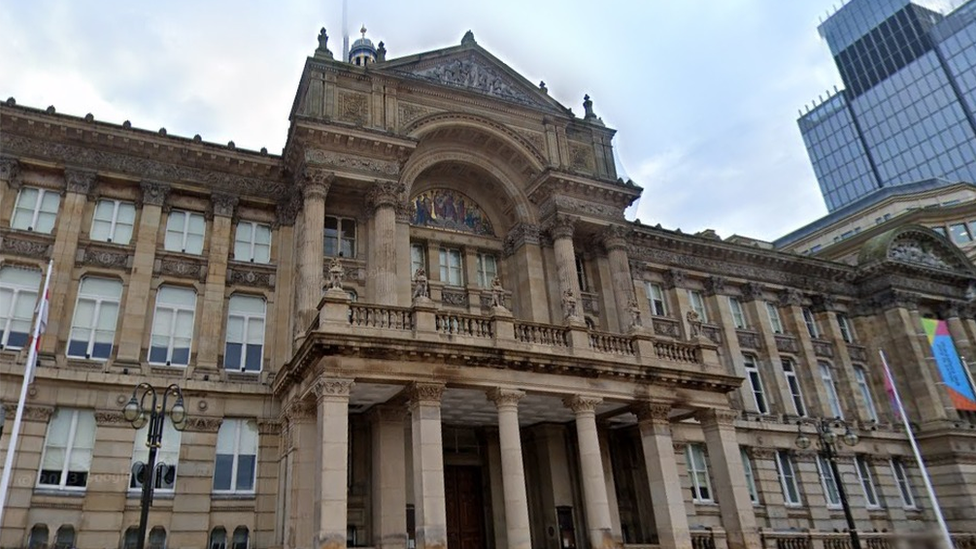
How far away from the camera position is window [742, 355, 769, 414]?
30.8 meters

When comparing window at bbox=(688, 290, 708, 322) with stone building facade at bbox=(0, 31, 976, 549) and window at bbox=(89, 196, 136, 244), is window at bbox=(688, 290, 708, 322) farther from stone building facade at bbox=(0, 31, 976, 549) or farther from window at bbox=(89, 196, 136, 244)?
window at bbox=(89, 196, 136, 244)

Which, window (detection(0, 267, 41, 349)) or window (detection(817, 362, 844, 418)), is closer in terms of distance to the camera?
window (detection(0, 267, 41, 349))

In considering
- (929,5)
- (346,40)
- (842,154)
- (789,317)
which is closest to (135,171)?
(346,40)

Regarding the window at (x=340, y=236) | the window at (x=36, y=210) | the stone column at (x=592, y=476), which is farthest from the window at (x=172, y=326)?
the stone column at (x=592, y=476)

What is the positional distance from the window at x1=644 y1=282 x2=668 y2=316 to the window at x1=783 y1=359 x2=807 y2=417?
697 centimetres

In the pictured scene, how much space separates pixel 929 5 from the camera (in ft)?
345

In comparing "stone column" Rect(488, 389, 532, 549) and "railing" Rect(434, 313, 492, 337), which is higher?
"railing" Rect(434, 313, 492, 337)

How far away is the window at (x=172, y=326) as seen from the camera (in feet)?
68.7

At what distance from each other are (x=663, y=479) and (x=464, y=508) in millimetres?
7002

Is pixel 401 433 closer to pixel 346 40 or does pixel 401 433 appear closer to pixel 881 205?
pixel 346 40

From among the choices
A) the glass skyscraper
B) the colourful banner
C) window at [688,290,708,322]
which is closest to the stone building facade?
window at [688,290,708,322]

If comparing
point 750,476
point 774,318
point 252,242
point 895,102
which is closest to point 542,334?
point 252,242

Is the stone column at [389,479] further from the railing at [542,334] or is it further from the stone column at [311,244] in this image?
the railing at [542,334]

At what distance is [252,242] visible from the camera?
2364 centimetres
